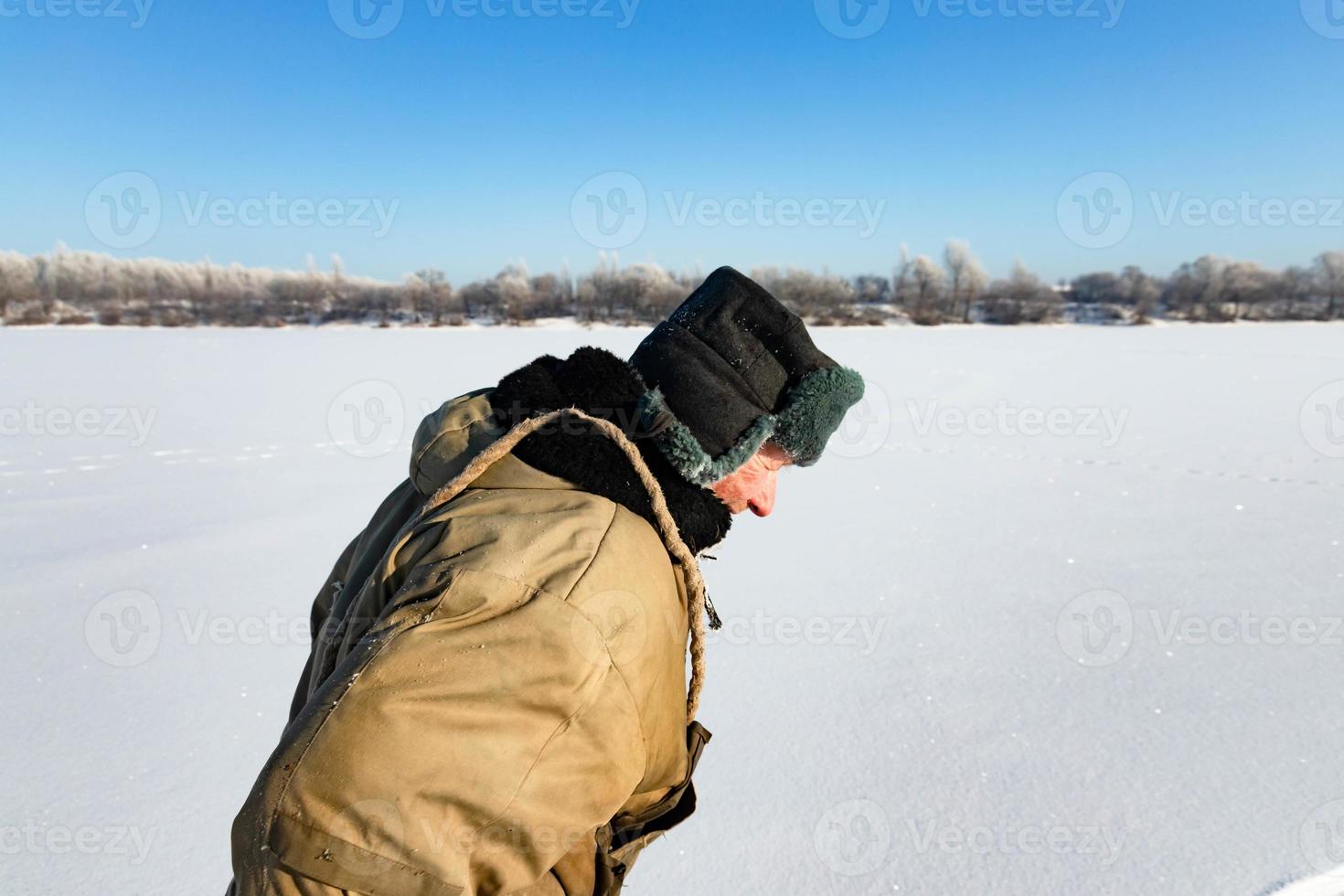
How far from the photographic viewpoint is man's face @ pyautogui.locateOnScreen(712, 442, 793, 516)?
111cm

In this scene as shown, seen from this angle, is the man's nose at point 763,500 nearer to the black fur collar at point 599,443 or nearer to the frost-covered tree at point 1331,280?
the black fur collar at point 599,443

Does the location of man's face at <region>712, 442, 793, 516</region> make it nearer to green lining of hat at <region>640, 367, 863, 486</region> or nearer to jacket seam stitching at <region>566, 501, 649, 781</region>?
green lining of hat at <region>640, 367, 863, 486</region>

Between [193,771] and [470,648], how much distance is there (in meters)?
1.88

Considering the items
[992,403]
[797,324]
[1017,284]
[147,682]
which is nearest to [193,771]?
[147,682]

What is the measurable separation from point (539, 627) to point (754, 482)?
464 mm

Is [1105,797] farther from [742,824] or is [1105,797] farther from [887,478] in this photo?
[887,478]

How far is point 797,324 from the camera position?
1.14 m
